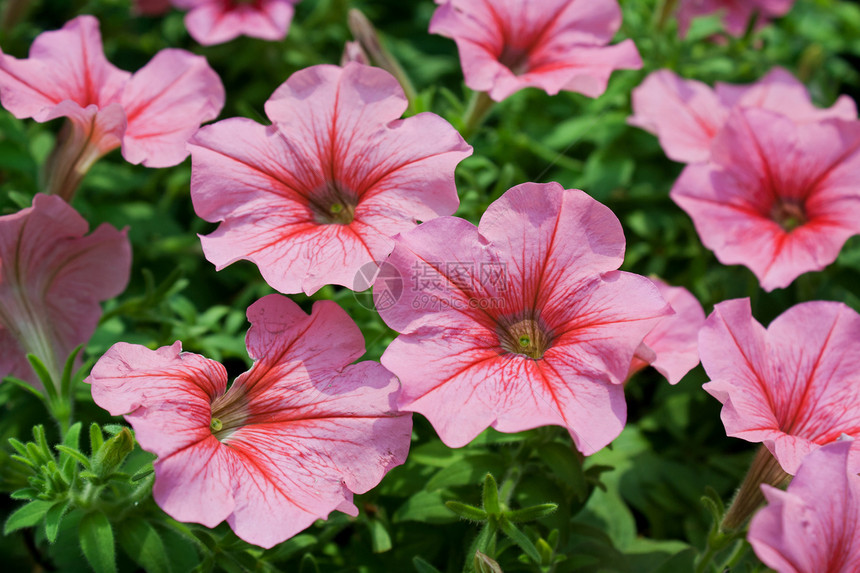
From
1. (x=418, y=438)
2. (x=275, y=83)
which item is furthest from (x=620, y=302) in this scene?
(x=275, y=83)

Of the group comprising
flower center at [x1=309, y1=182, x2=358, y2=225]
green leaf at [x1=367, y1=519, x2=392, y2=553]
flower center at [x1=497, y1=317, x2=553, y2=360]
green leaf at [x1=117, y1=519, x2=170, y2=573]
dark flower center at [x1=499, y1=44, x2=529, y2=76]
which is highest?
dark flower center at [x1=499, y1=44, x2=529, y2=76]

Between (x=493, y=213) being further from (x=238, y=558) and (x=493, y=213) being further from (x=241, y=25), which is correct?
(x=241, y=25)

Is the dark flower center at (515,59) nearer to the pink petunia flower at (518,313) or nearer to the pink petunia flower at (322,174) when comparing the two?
the pink petunia flower at (322,174)

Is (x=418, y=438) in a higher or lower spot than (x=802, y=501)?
lower

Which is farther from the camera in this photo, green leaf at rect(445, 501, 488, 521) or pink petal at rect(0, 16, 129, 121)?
pink petal at rect(0, 16, 129, 121)

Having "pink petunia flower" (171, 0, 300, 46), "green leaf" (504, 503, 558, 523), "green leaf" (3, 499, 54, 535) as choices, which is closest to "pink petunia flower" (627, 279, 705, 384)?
"green leaf" (504, 503, 558, 523)

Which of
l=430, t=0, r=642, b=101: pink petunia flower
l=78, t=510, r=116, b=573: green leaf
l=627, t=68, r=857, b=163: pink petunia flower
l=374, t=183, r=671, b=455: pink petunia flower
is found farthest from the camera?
l=627, t=68, r=857, b=163: pink petunia flower

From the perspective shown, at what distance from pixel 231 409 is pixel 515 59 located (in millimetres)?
1021

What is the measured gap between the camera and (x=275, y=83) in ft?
8.31

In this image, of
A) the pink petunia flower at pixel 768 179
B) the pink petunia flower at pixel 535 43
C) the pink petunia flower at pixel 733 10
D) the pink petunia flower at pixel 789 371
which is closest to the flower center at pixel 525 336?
the pink petunia flower at pixel 789 371

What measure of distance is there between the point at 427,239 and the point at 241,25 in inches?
50.6

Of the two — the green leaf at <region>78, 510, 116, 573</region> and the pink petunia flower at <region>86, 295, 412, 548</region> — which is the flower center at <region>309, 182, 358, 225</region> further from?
the green leaf at <region>78, 510, 116, 573</region>
